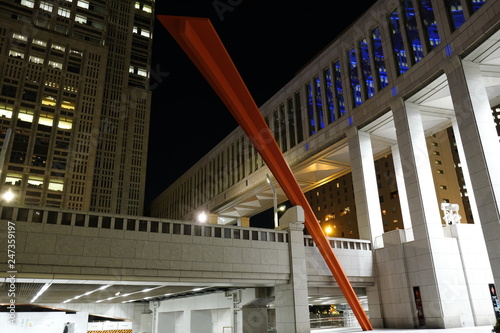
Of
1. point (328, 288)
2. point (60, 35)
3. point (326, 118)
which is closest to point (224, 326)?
point (328, 288)

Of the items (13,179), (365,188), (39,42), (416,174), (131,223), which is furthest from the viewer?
(39,42)

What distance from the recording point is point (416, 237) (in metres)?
26.3

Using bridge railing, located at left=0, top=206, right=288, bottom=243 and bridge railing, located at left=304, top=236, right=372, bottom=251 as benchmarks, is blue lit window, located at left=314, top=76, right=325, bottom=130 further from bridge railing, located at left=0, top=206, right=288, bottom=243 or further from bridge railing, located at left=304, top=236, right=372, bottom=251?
bridge railing, located at left=0, top=206, right=288, bottom=243

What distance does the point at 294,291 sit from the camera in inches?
864

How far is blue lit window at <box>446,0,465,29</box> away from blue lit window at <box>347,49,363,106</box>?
32.7 feet

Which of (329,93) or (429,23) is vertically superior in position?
(329,93)

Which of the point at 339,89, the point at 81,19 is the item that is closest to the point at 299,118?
the point at 339,89

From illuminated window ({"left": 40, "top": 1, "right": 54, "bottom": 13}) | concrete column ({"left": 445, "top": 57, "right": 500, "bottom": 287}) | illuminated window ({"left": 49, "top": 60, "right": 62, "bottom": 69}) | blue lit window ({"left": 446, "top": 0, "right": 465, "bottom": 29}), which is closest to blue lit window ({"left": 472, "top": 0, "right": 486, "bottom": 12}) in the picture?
blue lit window ({"left": 446, "top": 0, "right": 465, "bottom": 29})

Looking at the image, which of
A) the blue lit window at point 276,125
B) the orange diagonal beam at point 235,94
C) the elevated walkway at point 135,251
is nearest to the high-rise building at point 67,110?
the blue lit window at point 276,125

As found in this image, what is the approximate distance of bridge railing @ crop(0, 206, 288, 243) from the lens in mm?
16797

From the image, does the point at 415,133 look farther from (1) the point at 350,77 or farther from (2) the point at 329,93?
(2) the point at 329,93

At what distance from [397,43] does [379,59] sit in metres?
2.16

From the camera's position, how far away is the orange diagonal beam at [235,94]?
13195 millimetres

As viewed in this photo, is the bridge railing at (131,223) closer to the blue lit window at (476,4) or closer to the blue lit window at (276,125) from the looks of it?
the blue lit window at (476,4)
